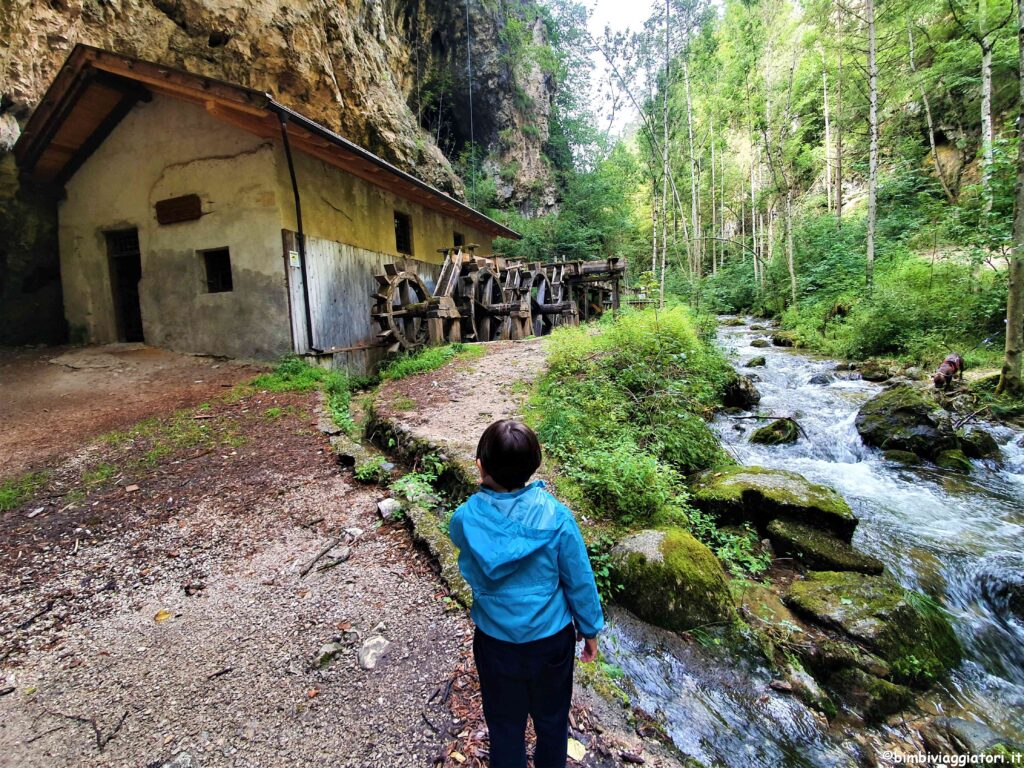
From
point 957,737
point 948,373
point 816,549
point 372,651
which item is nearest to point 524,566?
point 372,651

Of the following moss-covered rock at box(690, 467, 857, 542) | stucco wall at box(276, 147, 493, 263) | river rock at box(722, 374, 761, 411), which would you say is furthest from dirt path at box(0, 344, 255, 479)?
river rock at box(722, 374, 761, 411)

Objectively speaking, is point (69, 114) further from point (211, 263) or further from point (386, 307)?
point (386, 307)

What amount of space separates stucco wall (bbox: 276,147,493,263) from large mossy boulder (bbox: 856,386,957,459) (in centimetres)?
1030

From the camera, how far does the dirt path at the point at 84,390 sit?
5.32 meters

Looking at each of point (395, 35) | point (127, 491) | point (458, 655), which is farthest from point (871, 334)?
point (395, 35)

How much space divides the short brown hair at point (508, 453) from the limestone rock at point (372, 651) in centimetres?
149

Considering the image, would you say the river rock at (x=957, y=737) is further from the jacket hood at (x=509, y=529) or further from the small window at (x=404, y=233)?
the small window at (x=404, y=233)

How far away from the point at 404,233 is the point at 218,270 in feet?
15.8

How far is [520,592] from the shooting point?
4.83 ft

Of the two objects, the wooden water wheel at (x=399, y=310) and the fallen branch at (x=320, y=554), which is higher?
the wooden water wheel at (x=399, y=310)

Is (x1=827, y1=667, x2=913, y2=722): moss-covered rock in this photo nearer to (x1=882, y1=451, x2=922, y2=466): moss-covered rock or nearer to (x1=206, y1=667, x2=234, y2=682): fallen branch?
(x1=206, y1=667, x2=234, y2=682): fallen branch

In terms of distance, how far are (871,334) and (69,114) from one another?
57.4 ft

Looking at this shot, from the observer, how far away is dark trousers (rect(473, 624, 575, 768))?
151 centimetres

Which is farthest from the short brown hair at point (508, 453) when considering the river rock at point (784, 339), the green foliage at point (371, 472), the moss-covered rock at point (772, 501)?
the river rock at point (784, 339)
